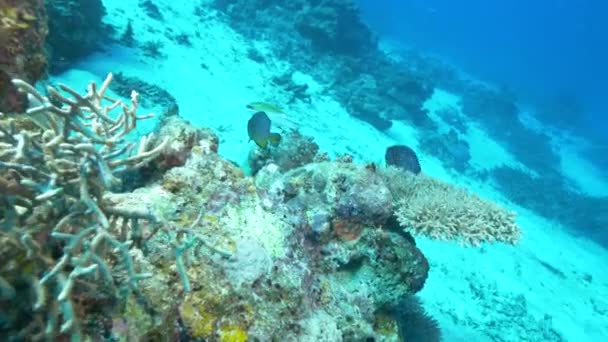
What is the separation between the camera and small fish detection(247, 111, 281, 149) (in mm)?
6003

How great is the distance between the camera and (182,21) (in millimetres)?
15547

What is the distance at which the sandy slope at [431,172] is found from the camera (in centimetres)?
826

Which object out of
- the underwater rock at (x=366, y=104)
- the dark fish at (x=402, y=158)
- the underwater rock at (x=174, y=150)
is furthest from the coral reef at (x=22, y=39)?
the underwater rock at (x=366, y=104)

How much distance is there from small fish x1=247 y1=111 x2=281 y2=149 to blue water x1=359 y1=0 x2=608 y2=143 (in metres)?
35.3

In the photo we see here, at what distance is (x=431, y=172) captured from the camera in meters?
13.7

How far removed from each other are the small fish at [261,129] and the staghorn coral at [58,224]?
373 centimetres

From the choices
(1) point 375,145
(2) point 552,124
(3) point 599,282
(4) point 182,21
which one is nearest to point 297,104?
(1) point 375,145

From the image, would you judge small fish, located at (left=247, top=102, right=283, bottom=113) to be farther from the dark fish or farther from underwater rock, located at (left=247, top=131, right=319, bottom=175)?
the dark fish

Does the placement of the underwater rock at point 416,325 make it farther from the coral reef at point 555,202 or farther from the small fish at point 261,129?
the coral reef at point 555,202

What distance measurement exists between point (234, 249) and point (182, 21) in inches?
574

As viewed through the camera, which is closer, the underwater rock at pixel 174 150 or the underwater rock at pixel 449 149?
the underwater rock at pixel 174 150

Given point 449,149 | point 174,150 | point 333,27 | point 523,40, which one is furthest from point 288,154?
point 523,40

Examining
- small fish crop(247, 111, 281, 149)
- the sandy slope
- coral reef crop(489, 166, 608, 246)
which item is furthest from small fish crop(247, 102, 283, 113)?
coral reef crop(489, 166, 608, 246)

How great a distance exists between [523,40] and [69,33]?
90436 millimetres
